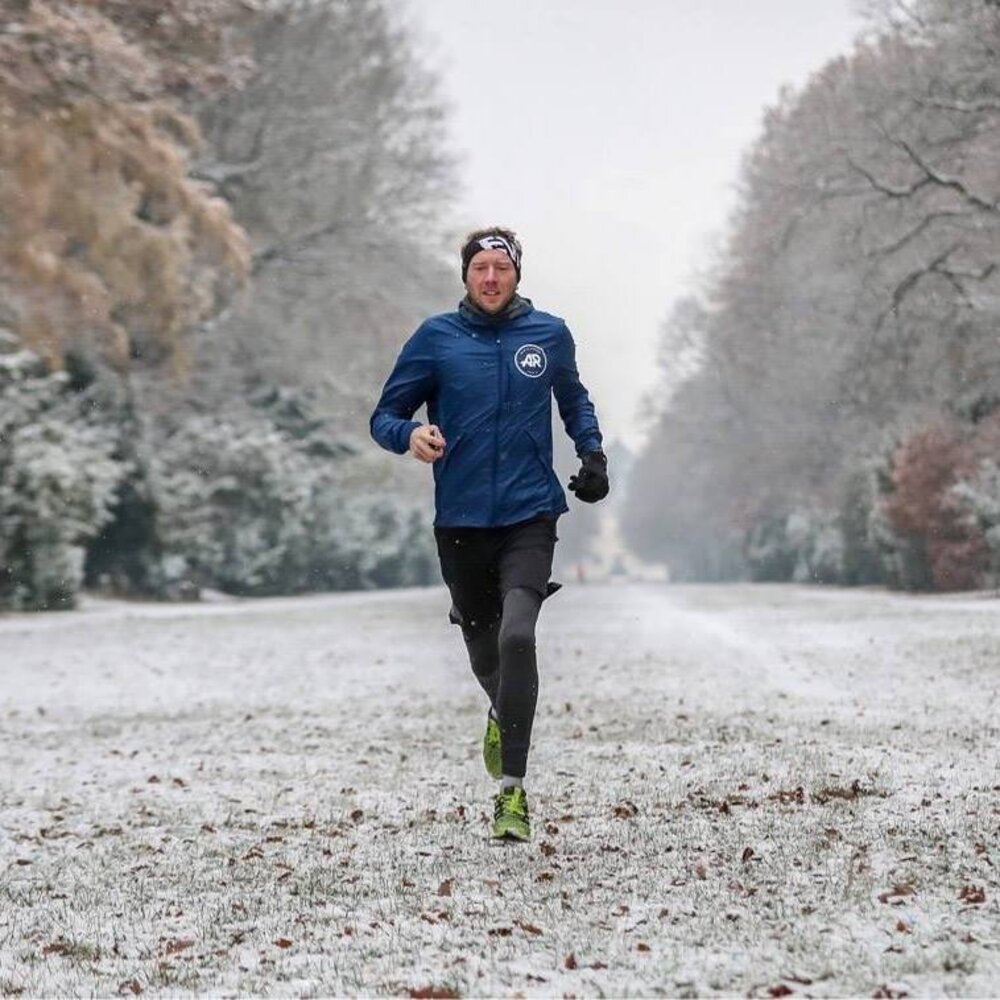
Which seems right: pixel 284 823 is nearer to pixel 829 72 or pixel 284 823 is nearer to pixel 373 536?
pixel 829 72

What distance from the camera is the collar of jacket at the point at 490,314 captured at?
5.60m

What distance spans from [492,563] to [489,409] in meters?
0.60

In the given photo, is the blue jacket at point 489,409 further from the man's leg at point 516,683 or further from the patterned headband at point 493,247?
the man's leg at point 516,683

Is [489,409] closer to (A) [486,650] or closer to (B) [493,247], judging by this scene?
(B) [493,247]

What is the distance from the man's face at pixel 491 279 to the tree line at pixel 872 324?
16956 millimetres

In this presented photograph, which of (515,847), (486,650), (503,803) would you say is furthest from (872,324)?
(515,847)

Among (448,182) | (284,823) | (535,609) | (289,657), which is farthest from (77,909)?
(448,182)

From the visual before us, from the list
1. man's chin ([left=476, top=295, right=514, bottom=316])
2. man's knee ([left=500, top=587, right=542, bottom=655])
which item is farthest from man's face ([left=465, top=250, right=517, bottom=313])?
man's knee ([left=500, top=587, right=542, bottom=655])

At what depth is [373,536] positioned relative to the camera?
4459 cm

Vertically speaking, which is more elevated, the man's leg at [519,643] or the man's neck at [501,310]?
the man's neck at [501,310]

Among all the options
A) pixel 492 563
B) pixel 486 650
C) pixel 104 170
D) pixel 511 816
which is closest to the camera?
pixel 511 816

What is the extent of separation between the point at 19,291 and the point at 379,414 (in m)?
20.1

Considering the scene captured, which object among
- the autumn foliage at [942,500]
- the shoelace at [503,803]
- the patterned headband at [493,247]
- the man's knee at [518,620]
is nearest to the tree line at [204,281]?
the autumn foliage at [942,500]

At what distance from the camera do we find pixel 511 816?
5227 millimetres
